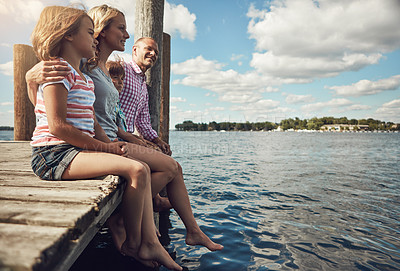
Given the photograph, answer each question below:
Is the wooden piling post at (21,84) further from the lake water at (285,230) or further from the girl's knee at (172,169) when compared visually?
the girl's knee at (172,169)

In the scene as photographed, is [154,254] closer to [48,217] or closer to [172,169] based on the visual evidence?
[172,169]

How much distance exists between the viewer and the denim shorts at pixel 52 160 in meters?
1.90

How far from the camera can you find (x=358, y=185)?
906 cm

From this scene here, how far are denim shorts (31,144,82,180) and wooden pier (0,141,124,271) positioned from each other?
0.23ft

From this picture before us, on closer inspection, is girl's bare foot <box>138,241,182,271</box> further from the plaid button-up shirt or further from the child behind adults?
the plaid button-up shirt

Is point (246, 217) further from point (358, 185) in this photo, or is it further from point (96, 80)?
point (358, 185)

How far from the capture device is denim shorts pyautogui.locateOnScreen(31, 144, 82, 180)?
1.90m

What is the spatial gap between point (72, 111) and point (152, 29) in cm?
248

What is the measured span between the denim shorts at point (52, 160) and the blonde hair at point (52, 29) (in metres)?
0.70

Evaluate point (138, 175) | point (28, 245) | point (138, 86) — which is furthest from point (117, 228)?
point (138, 86)

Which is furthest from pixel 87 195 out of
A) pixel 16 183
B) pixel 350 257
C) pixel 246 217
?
pixel 246 217

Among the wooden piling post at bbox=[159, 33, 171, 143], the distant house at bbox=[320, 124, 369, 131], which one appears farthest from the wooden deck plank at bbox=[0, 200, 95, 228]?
the distant house at bbox=[320, 124, 369, 131]

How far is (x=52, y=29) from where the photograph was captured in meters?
1.91

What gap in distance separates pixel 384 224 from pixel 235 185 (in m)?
4.10
